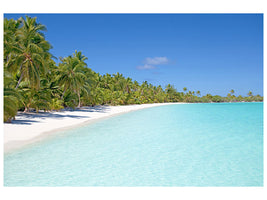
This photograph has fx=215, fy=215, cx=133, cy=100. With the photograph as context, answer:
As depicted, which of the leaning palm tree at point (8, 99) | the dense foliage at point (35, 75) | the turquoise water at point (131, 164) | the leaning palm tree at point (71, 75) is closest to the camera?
the turquoise water at point (131, 164)

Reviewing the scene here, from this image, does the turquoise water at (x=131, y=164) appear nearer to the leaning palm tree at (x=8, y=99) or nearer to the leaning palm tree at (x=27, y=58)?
the leaning palm tree at (x=8, y=99)

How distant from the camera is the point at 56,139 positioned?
Result: 9.62 m

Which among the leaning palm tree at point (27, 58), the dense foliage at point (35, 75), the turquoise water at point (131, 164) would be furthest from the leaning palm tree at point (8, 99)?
the leaning palm tree at point (27, 58)

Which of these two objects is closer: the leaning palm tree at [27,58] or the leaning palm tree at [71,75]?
the leaning palm tree at [27,58]

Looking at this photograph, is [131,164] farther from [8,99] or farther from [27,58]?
[27,58]

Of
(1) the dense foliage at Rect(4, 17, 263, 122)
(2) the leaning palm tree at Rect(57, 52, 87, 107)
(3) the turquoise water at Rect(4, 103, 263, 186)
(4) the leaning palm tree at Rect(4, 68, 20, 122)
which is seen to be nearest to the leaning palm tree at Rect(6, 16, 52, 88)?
(1) the dense foliage at Rect(4, 17, 263, 122)

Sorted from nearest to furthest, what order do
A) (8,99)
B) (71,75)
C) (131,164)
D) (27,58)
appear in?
(131,164) < (8,99) < (27,58) < (71,75)

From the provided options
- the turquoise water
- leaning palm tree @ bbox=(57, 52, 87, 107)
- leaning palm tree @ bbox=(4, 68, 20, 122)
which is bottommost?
the turquoise water

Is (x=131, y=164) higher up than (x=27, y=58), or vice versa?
(x=27, y=58)

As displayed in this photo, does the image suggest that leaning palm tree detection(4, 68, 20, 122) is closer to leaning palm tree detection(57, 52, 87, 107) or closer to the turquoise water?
the turquoise water

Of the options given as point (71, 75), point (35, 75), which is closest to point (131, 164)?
point (35, 75)

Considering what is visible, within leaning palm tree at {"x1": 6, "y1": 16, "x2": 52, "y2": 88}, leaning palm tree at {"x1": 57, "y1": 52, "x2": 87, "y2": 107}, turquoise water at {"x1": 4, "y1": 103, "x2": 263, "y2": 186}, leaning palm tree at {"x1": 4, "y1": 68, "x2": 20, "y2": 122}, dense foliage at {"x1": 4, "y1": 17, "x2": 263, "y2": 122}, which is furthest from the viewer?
leaning palm tree at {"x1": 57, "y1": 52, "x2": 87, "y2": 107}

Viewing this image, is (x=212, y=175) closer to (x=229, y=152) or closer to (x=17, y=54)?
(x=229, y=152)

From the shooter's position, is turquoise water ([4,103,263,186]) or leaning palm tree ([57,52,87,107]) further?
leaning palm tree ([57,52,87,107])
